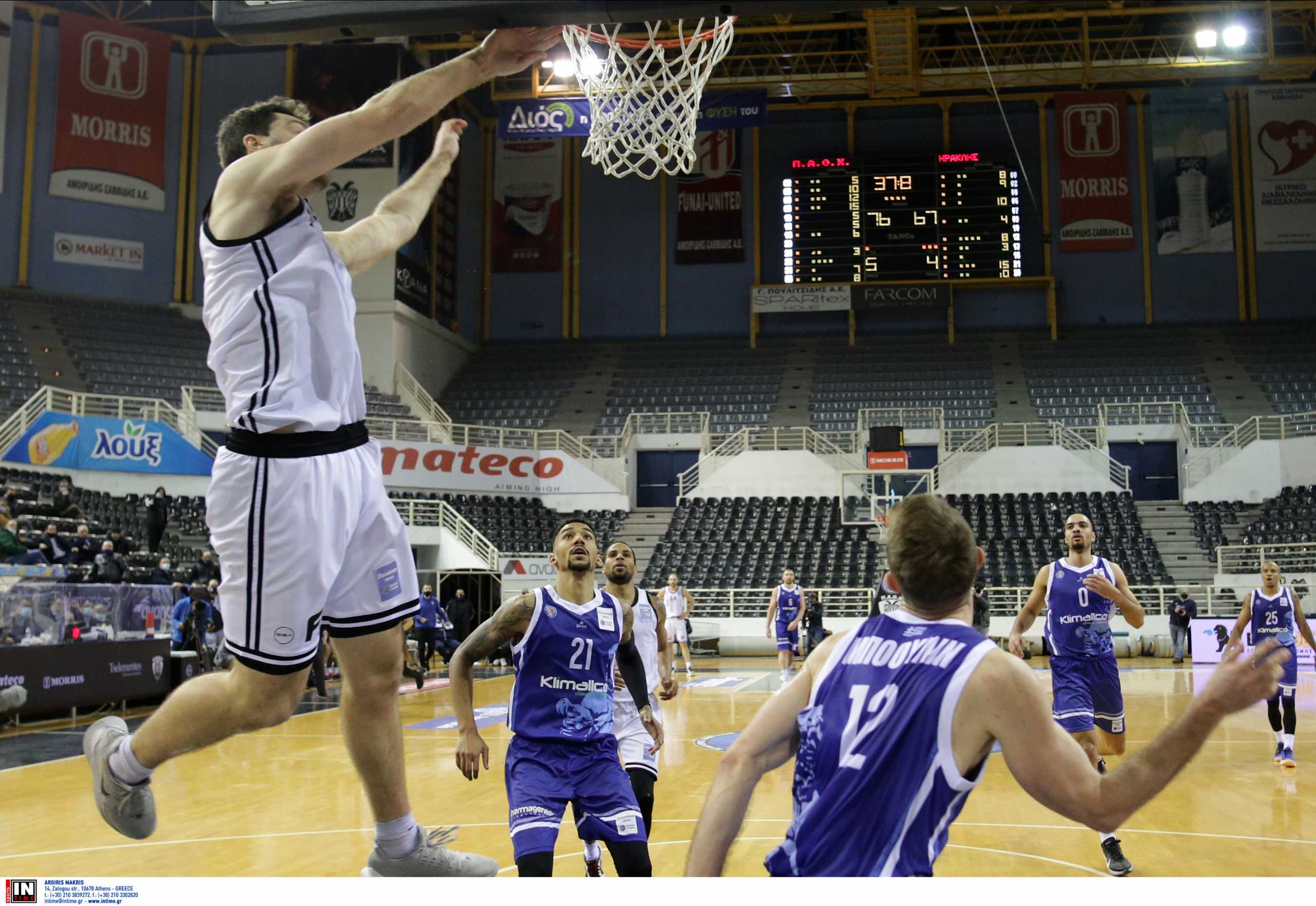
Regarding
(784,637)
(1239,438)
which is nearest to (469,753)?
(784,637)

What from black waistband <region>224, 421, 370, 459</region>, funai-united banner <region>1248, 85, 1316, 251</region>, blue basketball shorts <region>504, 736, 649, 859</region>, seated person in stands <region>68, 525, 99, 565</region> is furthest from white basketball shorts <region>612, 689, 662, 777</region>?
funai-united banner <region>1248, 85, 1316, 251</region>

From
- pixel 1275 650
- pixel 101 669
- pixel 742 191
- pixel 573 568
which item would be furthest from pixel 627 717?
pixel 742 191

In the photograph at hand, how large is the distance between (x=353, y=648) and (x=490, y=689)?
1399 cm

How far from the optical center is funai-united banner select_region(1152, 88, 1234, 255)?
101 feet

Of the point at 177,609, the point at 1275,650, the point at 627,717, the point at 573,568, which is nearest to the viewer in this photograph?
the point at 1275,650

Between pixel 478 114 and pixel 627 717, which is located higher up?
pixel 478 114

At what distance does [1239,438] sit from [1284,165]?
8.42 meters

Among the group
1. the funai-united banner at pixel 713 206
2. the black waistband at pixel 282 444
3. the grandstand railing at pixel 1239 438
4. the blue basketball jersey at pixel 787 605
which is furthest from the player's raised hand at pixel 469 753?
the funai-united banner at pixel 713 206

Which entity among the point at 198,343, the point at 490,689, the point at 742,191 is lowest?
the point at 490,689

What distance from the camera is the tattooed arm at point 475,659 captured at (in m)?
4.31

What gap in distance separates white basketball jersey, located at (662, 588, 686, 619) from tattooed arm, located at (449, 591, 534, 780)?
13991mm

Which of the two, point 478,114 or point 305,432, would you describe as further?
point 478,114

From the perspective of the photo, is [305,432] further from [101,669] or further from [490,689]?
[490,689]

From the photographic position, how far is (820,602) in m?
22.5
